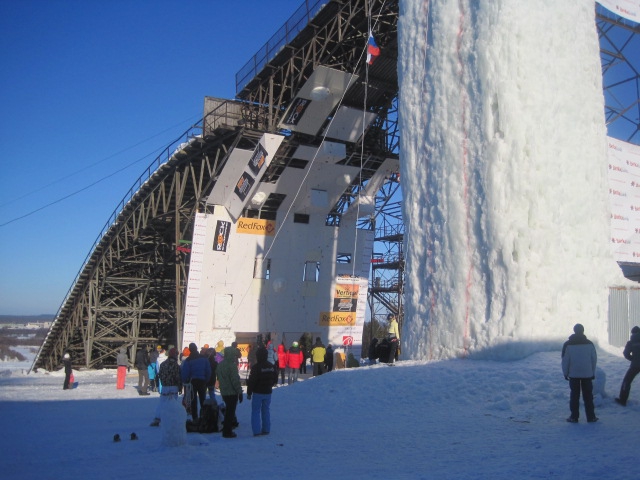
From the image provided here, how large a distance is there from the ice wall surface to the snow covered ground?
1.00 m

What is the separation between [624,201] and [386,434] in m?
14.0

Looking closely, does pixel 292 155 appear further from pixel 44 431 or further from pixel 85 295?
pixel 44 431

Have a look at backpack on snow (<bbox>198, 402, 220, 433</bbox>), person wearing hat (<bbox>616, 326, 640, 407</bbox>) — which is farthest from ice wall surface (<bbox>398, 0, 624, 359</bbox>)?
backpack on snow (<bbox>198, 402, 220, 433</bbox>)

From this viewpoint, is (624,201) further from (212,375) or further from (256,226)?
(212,375)

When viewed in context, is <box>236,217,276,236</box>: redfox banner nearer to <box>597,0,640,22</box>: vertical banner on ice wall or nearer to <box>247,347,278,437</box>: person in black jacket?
<box>597,0,640,22</box>: vertical banner on ice wall

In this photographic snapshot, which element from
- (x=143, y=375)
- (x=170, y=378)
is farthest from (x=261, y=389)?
(x=143, y=375)

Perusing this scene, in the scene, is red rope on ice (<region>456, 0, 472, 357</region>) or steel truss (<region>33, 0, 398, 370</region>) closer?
red rope on ice (<region>456, 0, 472, 357</region>)

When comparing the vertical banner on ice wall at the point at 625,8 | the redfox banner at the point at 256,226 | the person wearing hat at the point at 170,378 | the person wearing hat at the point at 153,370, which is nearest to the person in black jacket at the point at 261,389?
the person wearing hat at the point at 170,378

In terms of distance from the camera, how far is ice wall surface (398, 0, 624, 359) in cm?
1176

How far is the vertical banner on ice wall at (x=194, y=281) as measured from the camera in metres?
22.2

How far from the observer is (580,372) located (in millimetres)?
7297

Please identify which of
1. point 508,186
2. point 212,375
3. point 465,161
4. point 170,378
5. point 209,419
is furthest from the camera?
point 465,161

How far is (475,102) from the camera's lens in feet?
→ 41.5

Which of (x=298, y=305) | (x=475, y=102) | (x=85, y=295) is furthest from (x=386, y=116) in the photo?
(x=85, y=295)
